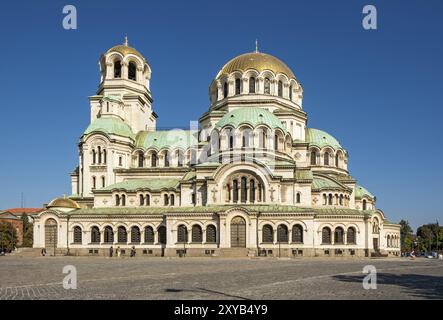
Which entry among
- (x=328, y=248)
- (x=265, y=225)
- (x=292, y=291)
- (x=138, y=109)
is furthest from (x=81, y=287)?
(x=138, y=109)

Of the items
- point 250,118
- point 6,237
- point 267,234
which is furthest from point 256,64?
point 6,237

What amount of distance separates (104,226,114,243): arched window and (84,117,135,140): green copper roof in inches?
535

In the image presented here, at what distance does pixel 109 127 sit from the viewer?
6919 cm

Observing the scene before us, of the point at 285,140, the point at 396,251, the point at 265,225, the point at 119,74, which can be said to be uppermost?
the point at 119,74

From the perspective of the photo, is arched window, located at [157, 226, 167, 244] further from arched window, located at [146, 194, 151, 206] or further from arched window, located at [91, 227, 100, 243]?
arched window, located at [91, 227, 100, 243]

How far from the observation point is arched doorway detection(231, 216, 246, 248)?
56.4 metres

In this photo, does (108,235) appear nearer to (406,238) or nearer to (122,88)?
(122,88)

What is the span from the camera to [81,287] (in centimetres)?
2134

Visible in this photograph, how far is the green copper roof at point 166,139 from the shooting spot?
71938 millimetres

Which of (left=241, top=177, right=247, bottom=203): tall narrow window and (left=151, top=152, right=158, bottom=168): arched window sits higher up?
(left=151, top=152, right=158, bottom=168): arched window

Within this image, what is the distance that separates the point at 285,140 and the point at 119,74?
28.0 metres

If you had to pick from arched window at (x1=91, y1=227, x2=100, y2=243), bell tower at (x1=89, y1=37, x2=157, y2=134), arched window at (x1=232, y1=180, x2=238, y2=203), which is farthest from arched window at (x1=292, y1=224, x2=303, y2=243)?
bell tower at (x1=89, y1=37, x2=157, y2=134)
